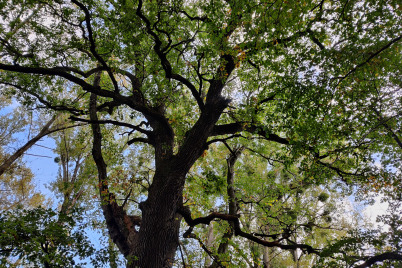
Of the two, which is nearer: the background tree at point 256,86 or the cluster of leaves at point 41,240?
the cluster of leaves at point 41,240

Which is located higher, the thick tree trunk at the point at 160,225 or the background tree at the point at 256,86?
the background tree at the point at 256,86

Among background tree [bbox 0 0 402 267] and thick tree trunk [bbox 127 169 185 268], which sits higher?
background tree [bbox 0 0 402 267]

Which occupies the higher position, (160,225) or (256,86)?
(256,86)

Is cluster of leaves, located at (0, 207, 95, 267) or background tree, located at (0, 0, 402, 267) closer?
cluster of leaves, located at (0, 207, 95, 267)

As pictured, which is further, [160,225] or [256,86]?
[256,86]

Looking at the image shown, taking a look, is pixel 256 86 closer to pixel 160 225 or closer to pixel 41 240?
pixel 160 225

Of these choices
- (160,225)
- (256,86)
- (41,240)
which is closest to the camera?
(41,240)

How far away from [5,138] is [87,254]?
16867 millimetres

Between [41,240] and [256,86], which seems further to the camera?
[256,86]

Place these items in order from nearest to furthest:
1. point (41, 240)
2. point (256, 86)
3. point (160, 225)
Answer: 1. point (41, 240)
2. point (160, 225)
3. point (256, 86)

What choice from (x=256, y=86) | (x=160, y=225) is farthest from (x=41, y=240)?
(x=256, y=86)

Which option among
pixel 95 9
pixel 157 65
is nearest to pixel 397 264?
pixel 157 65

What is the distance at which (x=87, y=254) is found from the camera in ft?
14.1

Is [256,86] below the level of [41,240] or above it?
above
